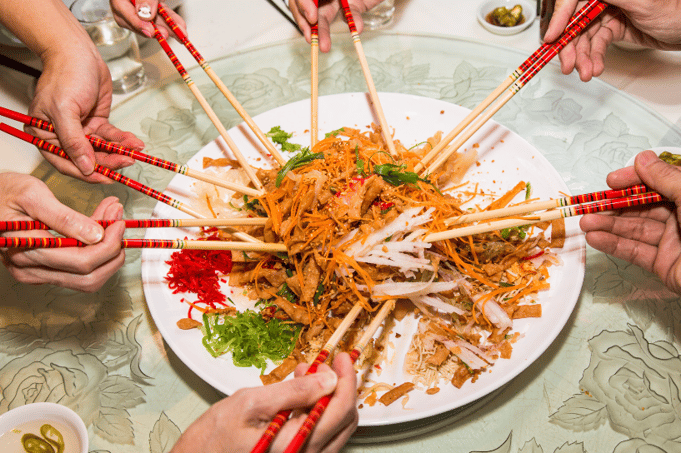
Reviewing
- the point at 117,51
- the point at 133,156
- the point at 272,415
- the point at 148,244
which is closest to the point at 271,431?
the point at 272,415

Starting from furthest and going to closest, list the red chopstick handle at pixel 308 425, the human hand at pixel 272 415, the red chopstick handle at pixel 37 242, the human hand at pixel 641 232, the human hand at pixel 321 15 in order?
the human hand at pixel 321 15 < the human hand at pixel 641 232 < the red chopstick handle at pixel 37 242 < the human hand at pixel 272 415 < the red chopstick handle at pixel 308 425

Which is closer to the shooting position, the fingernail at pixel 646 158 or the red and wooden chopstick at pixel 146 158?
the fingernail at pixel 646 158

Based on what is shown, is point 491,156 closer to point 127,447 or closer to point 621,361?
point 621,361

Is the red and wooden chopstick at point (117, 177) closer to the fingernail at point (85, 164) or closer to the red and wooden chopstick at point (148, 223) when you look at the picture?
the fingernail at point (85, 164)

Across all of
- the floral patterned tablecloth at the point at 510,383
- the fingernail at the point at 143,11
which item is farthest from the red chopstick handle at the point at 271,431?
the fingernail at the point at 143,11

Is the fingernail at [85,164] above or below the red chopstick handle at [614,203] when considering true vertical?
above

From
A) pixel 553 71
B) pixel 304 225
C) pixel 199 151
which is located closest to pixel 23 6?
pixel 199 151
